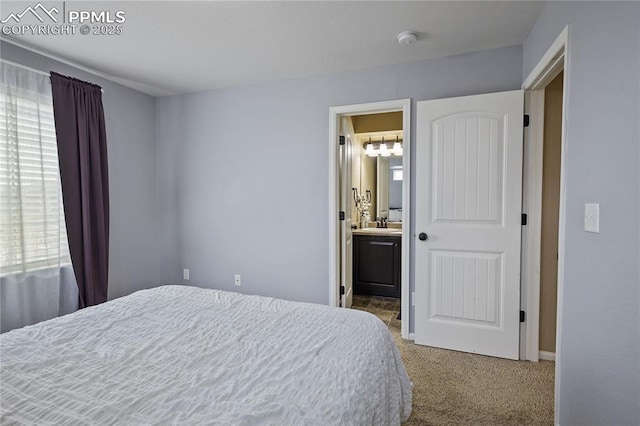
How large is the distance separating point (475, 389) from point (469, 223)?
1199 mm

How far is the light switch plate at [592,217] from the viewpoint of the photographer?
1.27 meters

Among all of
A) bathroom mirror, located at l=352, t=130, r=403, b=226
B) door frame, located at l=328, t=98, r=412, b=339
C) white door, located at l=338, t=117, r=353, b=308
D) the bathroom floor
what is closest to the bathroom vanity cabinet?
the bathroom floor

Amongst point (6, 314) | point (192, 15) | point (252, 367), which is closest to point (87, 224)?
point (6, 314)

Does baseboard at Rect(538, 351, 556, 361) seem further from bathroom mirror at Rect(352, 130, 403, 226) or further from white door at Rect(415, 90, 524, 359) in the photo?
bathroom mirror at Rect(352, 130, 403, 226)

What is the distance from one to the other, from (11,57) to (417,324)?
389 centimetres

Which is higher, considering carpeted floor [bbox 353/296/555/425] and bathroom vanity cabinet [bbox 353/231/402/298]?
bathroom vanity cabinet [bbox 353/231/402/298]

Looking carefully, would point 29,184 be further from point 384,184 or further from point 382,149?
point 384,184

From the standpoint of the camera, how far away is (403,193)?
111 inches

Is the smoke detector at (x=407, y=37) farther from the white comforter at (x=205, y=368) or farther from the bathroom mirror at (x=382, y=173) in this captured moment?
the bathroom mirror at (x=382, y=173)

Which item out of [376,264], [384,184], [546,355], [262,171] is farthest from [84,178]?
[546,355]

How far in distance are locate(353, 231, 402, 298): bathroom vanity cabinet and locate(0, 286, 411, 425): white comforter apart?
2447mm

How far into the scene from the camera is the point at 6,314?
2.36m

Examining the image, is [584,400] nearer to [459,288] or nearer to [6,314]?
[459,288]

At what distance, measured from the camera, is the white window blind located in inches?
91.7
